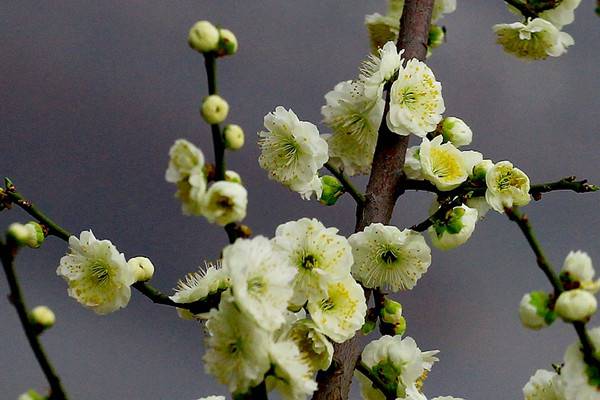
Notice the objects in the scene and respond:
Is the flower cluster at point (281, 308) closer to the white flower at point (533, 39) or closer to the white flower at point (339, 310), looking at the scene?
the white flower at point (339, 310)

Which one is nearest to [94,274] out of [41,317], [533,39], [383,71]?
[41,317]

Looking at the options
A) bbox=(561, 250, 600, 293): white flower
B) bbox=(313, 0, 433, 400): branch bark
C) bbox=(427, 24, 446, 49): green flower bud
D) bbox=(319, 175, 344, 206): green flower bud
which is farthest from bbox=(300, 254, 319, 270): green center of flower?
bbox=(427, 24, 446, 49): green flower bud

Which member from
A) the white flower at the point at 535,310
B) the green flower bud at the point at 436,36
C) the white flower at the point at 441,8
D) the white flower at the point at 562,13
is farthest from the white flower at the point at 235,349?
the white flower at the point at 562,13

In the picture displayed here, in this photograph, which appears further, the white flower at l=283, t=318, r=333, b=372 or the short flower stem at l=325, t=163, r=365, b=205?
the short flower stem at l=325, t=163, r=365, b=205

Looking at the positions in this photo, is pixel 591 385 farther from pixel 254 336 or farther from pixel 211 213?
pixel 211 213

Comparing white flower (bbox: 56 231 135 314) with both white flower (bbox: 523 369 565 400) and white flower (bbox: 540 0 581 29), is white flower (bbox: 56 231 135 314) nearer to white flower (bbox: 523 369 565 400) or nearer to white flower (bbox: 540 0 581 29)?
white flower (bbox: 523 369 565 400)

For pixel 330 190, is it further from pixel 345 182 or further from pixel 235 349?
pixel 235 349
